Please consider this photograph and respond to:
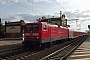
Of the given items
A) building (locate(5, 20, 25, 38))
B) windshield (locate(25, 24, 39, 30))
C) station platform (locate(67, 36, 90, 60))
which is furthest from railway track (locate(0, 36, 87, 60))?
building (locate(5, 20, 25, 38))

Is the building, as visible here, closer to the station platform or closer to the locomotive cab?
the locomotive cab

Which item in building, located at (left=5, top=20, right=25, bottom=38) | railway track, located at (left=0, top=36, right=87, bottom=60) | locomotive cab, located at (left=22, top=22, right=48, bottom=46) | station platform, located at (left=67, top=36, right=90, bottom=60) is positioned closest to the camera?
station platform, located at (left=67, top=36, right=90, bottom=60)

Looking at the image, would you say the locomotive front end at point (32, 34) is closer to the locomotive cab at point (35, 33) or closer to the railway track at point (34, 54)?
Result: the locomotive cab at point (35, 33)

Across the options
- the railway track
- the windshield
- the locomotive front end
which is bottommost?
the railway track

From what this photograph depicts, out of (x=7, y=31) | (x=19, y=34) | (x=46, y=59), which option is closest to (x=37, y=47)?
(x=46, y=59)

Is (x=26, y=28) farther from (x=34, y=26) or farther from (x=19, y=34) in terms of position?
(x=19, y=34)

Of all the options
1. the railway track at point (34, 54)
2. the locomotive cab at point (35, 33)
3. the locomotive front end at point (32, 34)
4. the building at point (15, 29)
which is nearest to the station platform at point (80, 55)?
the railway track at point (34, 54)

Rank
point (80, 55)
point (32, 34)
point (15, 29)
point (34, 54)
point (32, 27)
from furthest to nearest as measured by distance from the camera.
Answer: point (15, 29) < point (32, 27) < point (32, 34) < point (34, 54) < point (80, 55)

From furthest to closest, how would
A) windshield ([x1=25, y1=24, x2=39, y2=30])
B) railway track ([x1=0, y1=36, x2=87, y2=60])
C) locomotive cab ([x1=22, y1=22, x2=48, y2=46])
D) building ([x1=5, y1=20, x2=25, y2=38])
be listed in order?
building ([x1=5, y1=20, x2=25, y2=38]), windshield ([x1=25, y1=24, x2=39, y2=30]), locomotive cab ([x1=22, y1=22, x2=48, y2=46]), railway track ([x1=0, y1=36, x2=87, y2=60])

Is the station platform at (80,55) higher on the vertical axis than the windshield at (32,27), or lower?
lower

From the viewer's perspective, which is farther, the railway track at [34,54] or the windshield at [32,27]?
the windshield at [32,27]

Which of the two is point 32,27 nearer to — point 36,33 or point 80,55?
point 36,33

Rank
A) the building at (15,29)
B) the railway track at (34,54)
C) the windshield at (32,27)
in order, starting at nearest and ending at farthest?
the railway track at (34,54), the windshield at (32,27), the building at (15,29)

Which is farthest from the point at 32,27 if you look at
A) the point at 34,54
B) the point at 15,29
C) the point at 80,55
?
the point at 15,29
